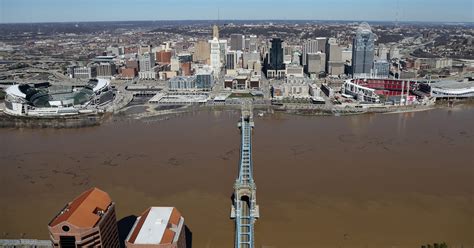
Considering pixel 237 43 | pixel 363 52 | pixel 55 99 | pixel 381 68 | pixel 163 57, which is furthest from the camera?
pixel 237 43

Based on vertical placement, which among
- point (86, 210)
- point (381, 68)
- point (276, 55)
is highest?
point (276, 55)

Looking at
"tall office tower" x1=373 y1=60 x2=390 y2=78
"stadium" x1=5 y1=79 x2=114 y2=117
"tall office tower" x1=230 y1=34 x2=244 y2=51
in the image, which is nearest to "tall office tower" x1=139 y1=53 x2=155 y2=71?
"stadium" x1=5 y1=79 x2=114 y2=117

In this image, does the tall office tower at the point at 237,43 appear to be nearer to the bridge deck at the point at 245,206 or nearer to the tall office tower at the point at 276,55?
the tall office tower at the point at 276,55

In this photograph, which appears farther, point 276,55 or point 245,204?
point 276,55

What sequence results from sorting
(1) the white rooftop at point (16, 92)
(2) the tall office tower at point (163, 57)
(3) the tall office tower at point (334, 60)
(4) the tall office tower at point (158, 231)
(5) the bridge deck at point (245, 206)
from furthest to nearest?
(2) the tall office tower at point (163, 57) < (3) the tall office tower at point (334, 60) < (1) the white rooftop at point (16, 92) < (5) the bridge deck at point (245, 206) < (4) the tall office tower at point (158, 231)

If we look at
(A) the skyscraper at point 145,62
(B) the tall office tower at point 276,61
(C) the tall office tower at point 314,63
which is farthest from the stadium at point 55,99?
(C) the tall office tower at point 314,63

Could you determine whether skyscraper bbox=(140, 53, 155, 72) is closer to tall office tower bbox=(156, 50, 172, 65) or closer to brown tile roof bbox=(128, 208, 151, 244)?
tall office tower bbox=(156, 50, 172, 65)

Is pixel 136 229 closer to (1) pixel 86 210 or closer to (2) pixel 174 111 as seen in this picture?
(1) pixel 86 210

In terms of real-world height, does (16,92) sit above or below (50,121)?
above

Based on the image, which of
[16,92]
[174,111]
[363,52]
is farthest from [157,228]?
[363,52]
